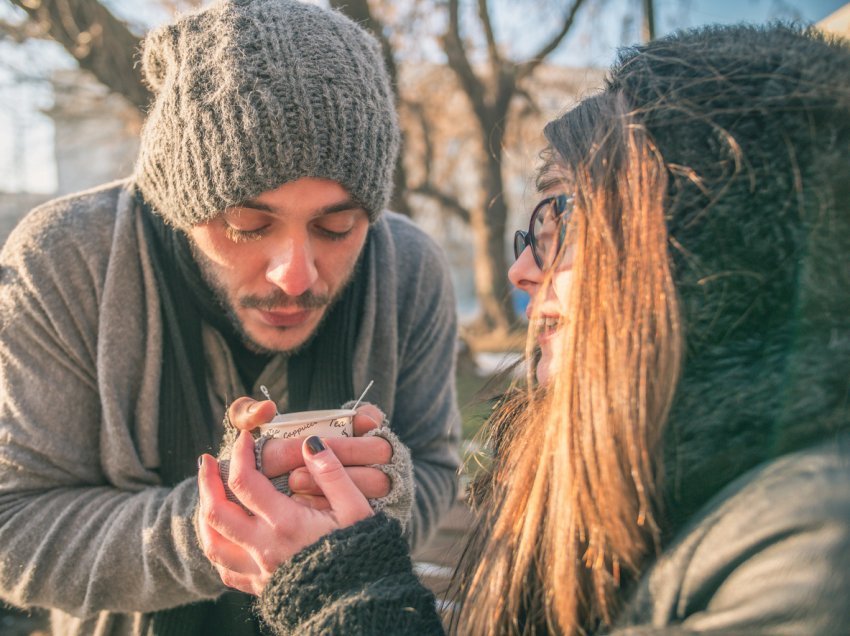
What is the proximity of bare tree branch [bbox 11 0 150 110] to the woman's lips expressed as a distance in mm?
3579

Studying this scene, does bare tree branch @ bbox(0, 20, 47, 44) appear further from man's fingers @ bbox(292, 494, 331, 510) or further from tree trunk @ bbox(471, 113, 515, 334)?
tree trunk @ bbox(471, 113, 515, 334)

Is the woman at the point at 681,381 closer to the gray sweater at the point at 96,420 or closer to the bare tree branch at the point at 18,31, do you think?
the gray sweater at the point at 96,420

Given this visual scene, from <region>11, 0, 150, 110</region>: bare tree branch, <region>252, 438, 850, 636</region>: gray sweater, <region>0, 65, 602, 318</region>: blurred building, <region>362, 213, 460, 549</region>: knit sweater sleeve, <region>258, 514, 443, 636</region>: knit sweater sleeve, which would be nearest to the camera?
<region>252, 438, 850, 636</region>: gray sweater

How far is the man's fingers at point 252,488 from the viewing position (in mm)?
1518

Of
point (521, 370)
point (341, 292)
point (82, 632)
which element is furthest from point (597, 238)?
point (82, 632)

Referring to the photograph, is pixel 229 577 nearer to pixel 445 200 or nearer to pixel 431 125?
pixel 431 125

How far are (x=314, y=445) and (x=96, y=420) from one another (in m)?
0.95

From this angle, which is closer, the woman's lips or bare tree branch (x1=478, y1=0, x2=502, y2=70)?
the woman's lips

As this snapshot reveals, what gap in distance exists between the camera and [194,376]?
2.25 meters

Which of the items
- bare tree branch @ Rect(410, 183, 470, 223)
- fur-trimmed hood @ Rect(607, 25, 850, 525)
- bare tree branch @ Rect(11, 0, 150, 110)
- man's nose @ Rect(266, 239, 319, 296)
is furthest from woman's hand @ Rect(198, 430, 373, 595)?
bare tree branch @ Rect(410, 183, 470, 223)

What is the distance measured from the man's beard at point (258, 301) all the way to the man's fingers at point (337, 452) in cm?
59

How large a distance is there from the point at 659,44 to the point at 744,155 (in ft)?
1.38

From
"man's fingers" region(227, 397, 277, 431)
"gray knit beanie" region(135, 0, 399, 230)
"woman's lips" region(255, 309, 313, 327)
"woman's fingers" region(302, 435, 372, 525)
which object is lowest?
"woman's fingers" region(302, 435, 372, 525)

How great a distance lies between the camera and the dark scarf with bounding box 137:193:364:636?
7.12ft
